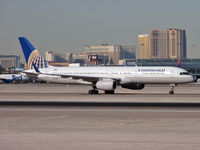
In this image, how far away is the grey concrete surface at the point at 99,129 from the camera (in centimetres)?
1673

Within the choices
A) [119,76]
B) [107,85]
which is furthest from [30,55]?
[107,85]

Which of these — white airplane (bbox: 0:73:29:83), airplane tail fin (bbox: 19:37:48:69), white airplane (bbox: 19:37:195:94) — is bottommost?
white airplane (bbox: 0:73:29:83)

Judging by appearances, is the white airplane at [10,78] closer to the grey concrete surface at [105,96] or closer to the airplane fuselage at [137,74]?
the grey concrete surface at [105,96]

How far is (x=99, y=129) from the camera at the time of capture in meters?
21.0

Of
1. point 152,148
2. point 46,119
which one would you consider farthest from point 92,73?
point 152,148

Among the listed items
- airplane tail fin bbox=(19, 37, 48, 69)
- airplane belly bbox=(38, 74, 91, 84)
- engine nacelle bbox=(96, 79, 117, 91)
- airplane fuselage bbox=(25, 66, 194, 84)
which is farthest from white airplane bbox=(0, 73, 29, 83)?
engine nacelle bbox=(96, 79, 117, 91)

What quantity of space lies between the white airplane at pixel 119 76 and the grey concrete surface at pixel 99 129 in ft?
78.0

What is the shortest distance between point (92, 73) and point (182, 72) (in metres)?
12.2

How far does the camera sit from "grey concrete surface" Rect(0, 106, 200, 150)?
16734 mm

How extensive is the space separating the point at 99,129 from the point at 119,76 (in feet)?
116

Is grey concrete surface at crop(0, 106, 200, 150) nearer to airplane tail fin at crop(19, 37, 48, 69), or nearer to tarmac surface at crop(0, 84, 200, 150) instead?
tarmac surface at crop(0, 84, 200, 150)

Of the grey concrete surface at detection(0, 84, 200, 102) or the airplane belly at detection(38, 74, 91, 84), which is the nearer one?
the grey concrete surface at detection(0, 84, 200, 102)

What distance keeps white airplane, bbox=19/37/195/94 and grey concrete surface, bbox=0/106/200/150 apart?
23768mm

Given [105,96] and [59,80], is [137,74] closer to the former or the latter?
[105,96]
